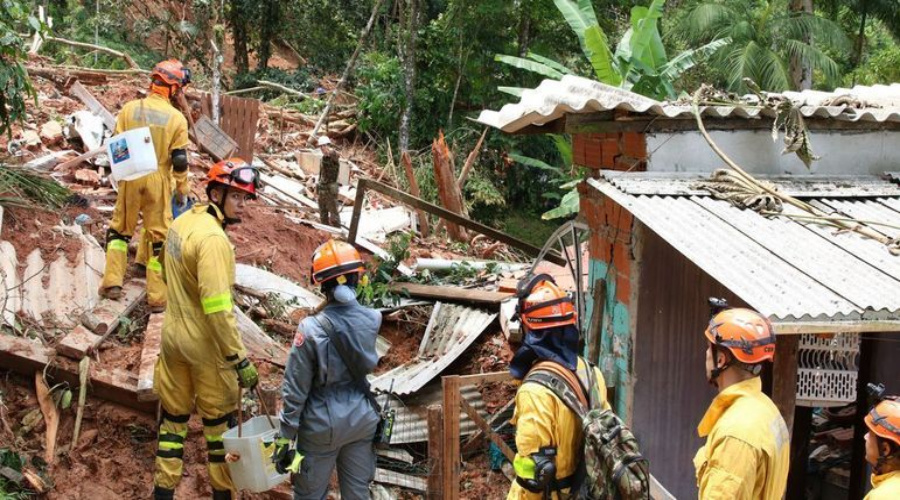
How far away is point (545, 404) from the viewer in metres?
4.08

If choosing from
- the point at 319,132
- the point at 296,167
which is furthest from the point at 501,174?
the point at 296,167

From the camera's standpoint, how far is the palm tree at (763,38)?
20.9 meters

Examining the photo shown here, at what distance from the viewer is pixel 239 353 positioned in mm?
5750

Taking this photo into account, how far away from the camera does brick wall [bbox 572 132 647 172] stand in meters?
6.33

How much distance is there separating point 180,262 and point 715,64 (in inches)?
743

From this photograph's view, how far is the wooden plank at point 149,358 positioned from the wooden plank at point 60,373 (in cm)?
15

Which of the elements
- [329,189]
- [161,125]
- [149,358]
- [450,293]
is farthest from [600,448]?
[329,189]

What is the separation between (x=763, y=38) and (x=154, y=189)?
59.8 ft

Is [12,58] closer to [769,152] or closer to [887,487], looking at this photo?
[769,152]

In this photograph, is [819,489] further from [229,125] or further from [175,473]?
[229,125]

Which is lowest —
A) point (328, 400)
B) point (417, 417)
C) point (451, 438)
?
point (417, 417)

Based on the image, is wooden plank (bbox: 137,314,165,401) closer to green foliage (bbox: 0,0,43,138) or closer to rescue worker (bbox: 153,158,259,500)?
A: rescue worker (bbox: 153,158,259,500)

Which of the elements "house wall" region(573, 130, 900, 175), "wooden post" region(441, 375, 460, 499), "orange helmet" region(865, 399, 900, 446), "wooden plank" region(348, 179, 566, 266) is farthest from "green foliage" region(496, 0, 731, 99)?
"orange helmet" region(865, 399, 900, 446)

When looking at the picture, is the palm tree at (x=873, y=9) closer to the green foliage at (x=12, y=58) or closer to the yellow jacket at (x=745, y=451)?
the green foliage at (x=12, y=58)
